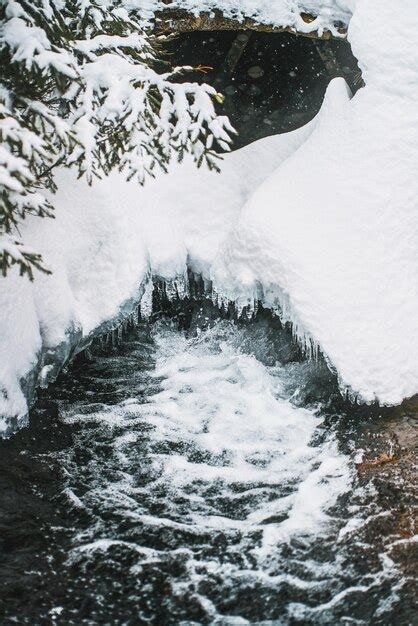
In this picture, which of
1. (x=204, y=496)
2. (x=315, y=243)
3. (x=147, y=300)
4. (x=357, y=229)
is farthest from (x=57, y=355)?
(x=357, y=229)

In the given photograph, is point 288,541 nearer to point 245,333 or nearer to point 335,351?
point 335,351

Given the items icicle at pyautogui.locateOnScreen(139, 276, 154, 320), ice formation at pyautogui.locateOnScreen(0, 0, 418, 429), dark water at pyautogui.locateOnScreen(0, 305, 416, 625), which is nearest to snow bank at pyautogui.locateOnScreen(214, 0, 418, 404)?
ice formation at pyautogui.locateOnScreen(0, 0, 418, 429)

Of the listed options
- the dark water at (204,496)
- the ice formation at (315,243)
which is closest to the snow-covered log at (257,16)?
the ice formation at (315,243)

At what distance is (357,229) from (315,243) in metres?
0.51

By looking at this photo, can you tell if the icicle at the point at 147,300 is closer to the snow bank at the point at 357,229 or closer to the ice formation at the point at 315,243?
the ice formation at the point at 315,243

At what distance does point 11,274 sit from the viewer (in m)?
6.02

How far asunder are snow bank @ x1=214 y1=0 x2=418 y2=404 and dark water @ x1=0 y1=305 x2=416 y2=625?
55 centimetres

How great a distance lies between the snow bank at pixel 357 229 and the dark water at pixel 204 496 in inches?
21.7

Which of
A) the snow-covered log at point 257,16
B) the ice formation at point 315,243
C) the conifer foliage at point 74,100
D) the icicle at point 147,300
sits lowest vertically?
the icicle at point 147,300

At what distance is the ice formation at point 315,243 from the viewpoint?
21.1 feet

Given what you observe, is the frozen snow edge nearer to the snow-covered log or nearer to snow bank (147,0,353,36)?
the snow-covered log

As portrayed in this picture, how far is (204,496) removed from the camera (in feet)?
17.5

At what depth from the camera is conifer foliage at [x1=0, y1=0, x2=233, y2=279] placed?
4.22m

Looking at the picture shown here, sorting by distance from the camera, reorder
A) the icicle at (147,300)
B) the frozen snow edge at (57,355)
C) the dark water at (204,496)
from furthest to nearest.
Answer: the icicle at (147,300)
the frozen snow edge at (57,355)
the dark water at (204,496)
